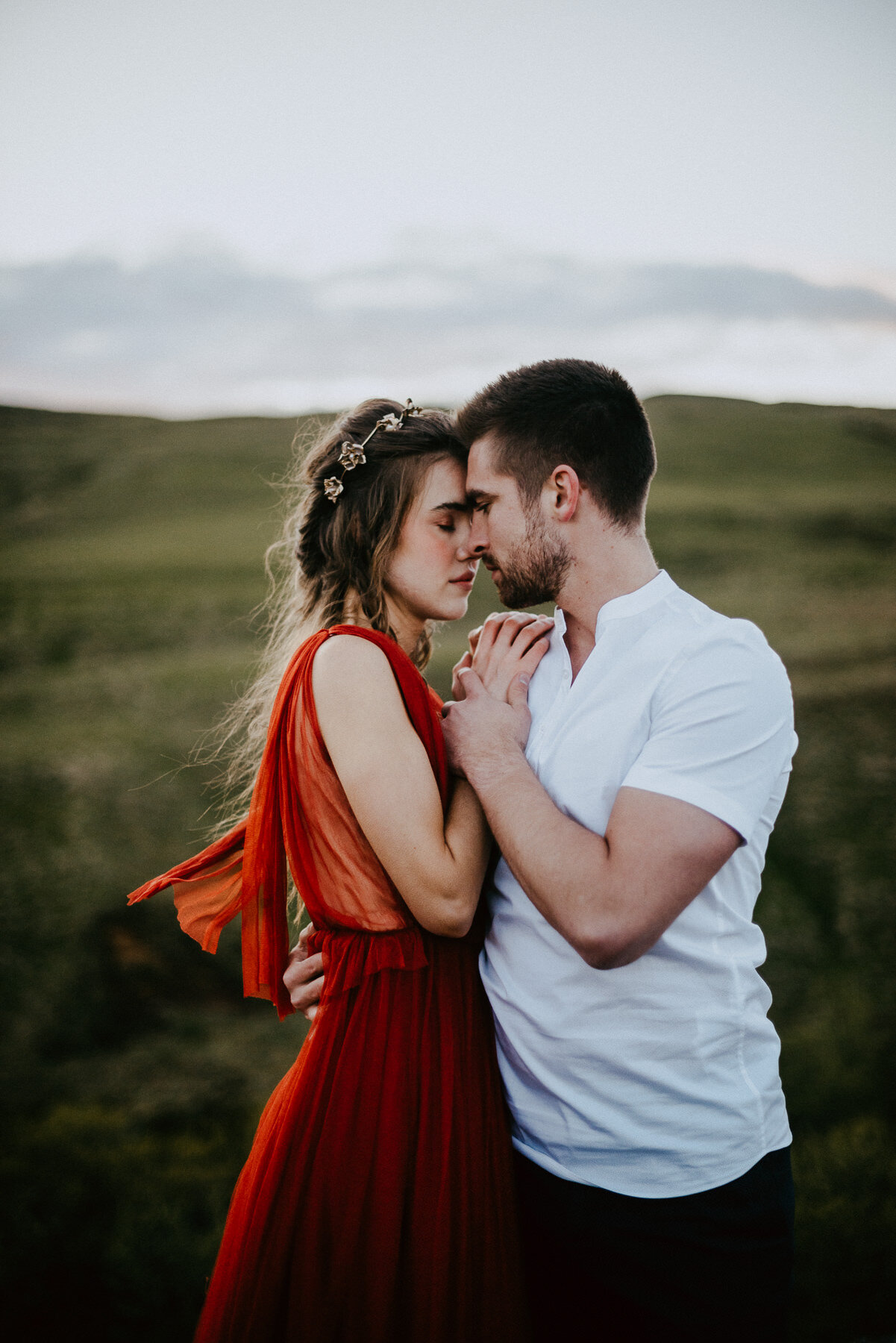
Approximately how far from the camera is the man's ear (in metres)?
2.95

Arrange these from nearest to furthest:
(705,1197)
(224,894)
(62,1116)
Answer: (705,1197) < (224,894) < (62,1116)

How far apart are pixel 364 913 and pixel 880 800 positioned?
15.0 meters

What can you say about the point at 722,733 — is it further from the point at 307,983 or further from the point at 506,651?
the point at 307,983

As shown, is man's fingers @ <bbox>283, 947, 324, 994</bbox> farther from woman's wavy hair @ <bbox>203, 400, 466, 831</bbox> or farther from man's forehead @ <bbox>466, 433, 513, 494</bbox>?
man's forehead @ <bbox>466, 433, 513, 494</bbox>

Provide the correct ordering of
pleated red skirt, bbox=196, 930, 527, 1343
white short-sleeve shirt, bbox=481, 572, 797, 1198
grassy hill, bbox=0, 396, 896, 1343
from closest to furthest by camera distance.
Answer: white short-sleeve shirt, bbox=481, 572, 797, 1198
pleated red skirt, bbox=196, 930, 527, 1343
grassy hill, bbox=0, 396, 896, 1343

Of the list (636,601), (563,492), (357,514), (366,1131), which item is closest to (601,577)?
(636,601)

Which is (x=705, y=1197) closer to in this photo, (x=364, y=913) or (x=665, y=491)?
(x=364, y=913)

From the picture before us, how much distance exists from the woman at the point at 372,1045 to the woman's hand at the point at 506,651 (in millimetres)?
12

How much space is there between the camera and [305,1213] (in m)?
2.63

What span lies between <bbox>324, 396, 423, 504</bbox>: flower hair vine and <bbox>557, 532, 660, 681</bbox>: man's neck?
104cm

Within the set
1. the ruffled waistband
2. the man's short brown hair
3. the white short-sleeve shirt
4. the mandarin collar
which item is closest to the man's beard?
the man's short brown hair

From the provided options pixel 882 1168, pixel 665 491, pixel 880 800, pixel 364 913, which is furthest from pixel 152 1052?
pixel 665 491

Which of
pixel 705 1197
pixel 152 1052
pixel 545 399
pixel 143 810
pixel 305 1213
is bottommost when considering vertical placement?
pixel 152 1052

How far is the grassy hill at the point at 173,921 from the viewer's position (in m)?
7.13
